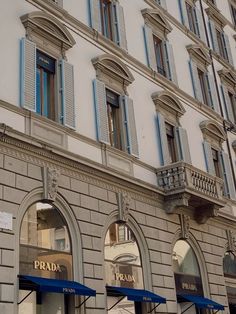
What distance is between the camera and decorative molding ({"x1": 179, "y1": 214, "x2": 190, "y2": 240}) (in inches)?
658

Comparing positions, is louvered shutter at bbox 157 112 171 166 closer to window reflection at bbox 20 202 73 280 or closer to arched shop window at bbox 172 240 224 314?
arched shop window at bbox 172 240 224 314

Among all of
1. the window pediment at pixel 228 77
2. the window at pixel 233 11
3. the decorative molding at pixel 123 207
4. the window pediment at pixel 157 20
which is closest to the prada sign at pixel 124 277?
the decorative molding at pixel 123 207

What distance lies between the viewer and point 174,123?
60.6 ft

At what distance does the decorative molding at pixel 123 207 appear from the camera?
14219mm

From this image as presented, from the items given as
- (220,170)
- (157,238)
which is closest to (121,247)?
(157,238)

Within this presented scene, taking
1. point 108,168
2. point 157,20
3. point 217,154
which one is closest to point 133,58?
point 157,20

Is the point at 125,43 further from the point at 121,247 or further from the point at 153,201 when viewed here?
the point at 121,247

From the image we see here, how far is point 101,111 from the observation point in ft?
48.3

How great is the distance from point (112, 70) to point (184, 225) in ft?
17.9

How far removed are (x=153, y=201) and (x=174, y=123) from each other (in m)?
3.83

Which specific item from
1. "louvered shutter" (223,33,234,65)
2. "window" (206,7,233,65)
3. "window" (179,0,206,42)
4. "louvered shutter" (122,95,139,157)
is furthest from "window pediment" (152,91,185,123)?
"louvered shutter" (223,33,234,65)

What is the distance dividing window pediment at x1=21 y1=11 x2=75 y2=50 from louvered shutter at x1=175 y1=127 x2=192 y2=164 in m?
5.74

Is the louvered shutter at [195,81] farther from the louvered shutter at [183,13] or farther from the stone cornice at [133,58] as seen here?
the louvered shutter at [183,13]

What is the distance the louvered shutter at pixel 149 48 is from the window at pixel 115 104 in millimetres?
2111
